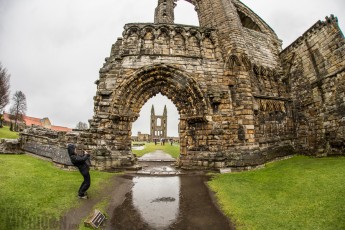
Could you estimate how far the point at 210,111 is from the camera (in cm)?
973

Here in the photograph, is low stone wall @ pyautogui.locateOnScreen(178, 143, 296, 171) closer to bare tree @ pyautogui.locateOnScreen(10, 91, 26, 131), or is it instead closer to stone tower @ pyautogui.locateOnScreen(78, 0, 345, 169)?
stone tower @ pyautogui.locateOnScreen(78, 0, 345, 169)

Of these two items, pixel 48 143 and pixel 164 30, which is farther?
pixel 164 30

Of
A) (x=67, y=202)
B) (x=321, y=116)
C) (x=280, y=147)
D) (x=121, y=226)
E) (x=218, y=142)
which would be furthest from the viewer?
(x=280, y=147)

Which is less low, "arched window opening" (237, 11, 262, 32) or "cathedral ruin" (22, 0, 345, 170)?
"arched window opening" (237, 11, 262, 32)

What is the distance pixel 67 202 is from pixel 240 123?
7.75m

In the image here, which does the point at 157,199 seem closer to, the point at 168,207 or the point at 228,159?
the point at 168,207

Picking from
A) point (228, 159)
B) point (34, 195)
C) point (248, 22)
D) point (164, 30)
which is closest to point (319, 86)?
point (228, 159)

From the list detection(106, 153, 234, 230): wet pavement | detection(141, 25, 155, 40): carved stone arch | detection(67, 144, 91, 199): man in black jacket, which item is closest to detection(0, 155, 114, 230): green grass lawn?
detection(67, 144, 91, 199): man in black jacket

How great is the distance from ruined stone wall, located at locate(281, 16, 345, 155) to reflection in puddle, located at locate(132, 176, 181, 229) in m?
8.17

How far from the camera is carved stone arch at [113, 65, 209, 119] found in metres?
9.76

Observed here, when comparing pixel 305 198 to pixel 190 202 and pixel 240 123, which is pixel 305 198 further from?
pixel 240 123

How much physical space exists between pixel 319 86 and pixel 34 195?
1312 cm

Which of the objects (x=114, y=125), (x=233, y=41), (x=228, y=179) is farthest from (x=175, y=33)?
(x=228, y=179)

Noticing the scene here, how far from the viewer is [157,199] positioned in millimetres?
5551
